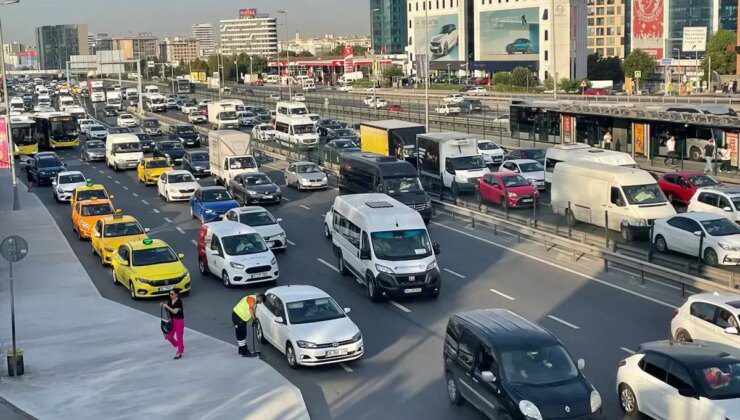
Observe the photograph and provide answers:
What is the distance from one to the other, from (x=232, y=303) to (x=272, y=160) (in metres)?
32.7

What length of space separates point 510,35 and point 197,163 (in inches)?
4116

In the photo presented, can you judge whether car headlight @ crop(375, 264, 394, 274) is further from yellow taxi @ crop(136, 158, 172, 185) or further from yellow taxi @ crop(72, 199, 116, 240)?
yellow taxi @ crop(136, 158, 172, 185)

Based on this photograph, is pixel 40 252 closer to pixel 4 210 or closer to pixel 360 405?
pixel 4 210

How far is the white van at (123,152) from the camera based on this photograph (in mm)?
53000

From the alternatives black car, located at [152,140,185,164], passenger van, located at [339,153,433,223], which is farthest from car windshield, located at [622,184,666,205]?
black car, located at [152,140,185,164]

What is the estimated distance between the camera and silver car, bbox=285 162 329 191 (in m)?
42.7

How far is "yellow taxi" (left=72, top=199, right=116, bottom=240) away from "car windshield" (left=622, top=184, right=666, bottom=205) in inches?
686

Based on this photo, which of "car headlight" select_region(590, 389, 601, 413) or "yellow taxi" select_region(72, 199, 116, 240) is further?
"yellow taxi" select_region(72, 199, 116, 240)

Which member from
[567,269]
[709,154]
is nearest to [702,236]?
[567,269]

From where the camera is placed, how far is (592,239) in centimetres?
2745

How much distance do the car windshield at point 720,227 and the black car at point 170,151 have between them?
3608 centimetres

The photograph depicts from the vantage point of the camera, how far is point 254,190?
38688mm

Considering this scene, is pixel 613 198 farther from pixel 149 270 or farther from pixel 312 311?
pixel 149 270

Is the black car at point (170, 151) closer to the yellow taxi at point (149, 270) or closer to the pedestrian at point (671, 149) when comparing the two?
the pedestrian at point (671, 149)
